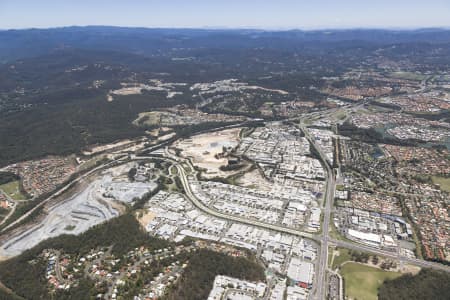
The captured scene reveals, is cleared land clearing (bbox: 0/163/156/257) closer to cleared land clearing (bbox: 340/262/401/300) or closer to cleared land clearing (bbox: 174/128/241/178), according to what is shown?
cleared land clearing (bbox: 174/128/241/178)

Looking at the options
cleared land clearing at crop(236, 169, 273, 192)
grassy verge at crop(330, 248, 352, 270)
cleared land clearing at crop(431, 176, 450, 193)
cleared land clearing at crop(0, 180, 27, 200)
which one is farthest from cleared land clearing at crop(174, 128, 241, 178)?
cleared land clearing at crop(431, 176, 450, 193)

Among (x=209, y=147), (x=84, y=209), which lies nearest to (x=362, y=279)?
(x=84, y=209)

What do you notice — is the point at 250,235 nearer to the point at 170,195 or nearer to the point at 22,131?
the point at 170,195

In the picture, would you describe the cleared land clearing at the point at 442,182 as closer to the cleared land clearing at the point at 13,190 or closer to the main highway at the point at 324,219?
the main highway at the point at 324,219

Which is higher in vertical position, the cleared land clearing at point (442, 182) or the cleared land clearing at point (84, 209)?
the cleared land clearing at point (442, 182)

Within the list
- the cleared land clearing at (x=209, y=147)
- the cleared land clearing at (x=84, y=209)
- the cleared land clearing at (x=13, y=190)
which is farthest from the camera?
the cleared land clearing at (x=209, y=147)

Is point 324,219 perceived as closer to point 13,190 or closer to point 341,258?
point 341,258

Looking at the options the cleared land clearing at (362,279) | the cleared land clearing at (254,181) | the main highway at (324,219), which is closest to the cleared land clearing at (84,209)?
the main highway at (324,219)
